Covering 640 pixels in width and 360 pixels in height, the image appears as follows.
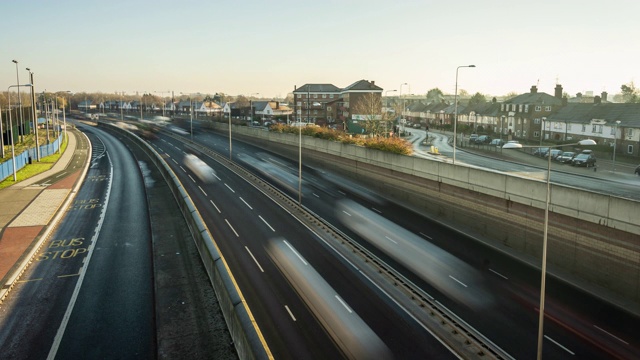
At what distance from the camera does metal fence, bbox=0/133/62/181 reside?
55938 millimetres

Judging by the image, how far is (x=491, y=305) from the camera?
23.6 meters

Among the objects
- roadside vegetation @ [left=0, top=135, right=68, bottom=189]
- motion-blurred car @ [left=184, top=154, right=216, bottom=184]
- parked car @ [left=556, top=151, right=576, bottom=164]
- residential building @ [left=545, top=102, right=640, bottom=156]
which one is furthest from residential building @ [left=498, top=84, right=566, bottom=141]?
roadside vegetation @ [left=0, top=135, right=68, bottom=189]

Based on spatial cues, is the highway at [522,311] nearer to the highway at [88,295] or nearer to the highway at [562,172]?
the highway at [562,172]

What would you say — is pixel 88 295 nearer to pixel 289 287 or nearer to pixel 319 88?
pixel 289 287

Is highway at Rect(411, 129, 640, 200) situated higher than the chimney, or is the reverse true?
the chimney

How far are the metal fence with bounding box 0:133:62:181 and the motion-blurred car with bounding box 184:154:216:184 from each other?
22.0 meters

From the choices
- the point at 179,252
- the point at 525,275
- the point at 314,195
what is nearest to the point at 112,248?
the point at 179,252

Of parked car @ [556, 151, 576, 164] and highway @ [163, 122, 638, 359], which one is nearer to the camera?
highway @ [163, 122, 638, 359]

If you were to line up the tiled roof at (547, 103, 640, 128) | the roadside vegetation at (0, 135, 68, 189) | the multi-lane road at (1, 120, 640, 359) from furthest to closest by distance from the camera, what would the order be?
the tiled roof at (547, 103, 640, 128) → the roadside vegetation at (0, 135, 68, 189) → the multi-lane road at (1, 120, 640, 359)

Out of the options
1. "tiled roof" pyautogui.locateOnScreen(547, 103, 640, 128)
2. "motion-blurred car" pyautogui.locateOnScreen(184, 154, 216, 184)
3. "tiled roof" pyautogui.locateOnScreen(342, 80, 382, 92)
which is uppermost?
"tiled roof" pyautogui.locateOnScreen(342, 80, 382, 92)

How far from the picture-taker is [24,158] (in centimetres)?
6594

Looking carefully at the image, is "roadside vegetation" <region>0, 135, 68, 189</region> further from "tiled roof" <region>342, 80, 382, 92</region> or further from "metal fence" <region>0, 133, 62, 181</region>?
"tiled roof" <region>342, 80, 382, 92</region>

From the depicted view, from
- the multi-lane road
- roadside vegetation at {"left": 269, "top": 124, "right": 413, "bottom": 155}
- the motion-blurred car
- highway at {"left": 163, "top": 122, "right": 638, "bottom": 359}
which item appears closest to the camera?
the multi-lane road

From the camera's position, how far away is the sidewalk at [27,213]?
2878cm
